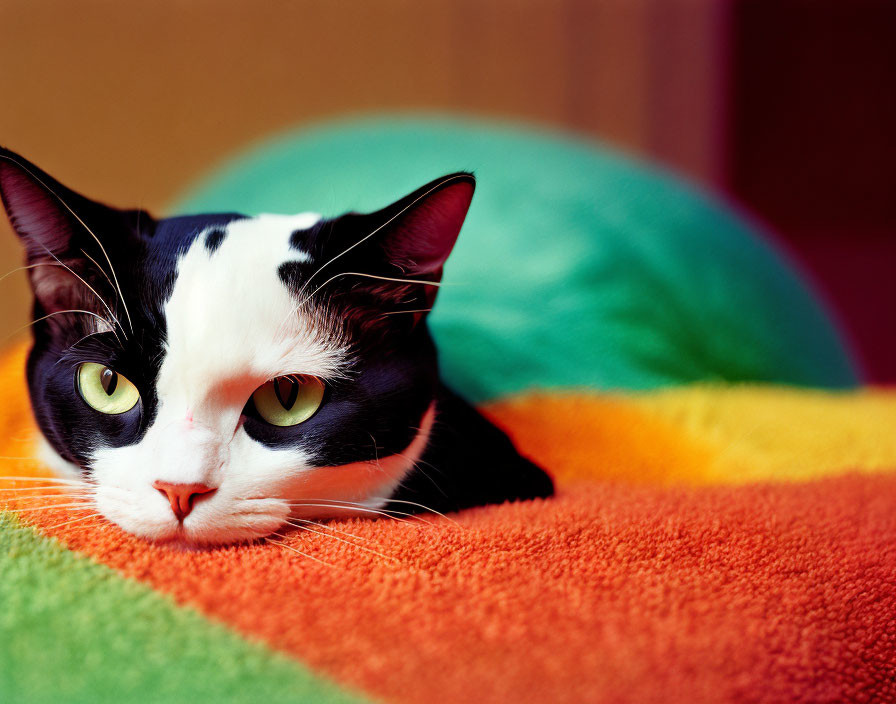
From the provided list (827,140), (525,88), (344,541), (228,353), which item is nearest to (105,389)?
(228,353)

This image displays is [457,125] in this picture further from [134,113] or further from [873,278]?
[873,278]

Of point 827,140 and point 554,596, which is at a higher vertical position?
point 827,140

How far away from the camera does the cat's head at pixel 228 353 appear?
0.61 metres

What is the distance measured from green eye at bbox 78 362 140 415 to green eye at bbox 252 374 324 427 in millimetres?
97

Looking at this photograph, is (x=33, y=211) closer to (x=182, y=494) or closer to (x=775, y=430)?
(x=182, y=494)

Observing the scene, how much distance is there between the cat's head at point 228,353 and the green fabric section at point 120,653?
0.08 meters

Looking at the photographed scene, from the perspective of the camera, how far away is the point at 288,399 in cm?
65

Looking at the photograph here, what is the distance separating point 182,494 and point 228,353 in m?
0.11

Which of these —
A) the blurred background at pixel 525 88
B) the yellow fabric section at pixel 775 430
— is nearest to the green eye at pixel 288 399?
the yellow fabric section at pixel 775 430

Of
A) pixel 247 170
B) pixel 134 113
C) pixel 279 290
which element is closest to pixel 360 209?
pixel 247 170

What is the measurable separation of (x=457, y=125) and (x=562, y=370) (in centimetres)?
57

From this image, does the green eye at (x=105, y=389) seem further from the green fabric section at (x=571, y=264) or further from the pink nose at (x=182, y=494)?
the green fabric section at (x=571, y=264)

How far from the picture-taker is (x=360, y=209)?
1257 mm

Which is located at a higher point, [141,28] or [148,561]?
[141,28]
